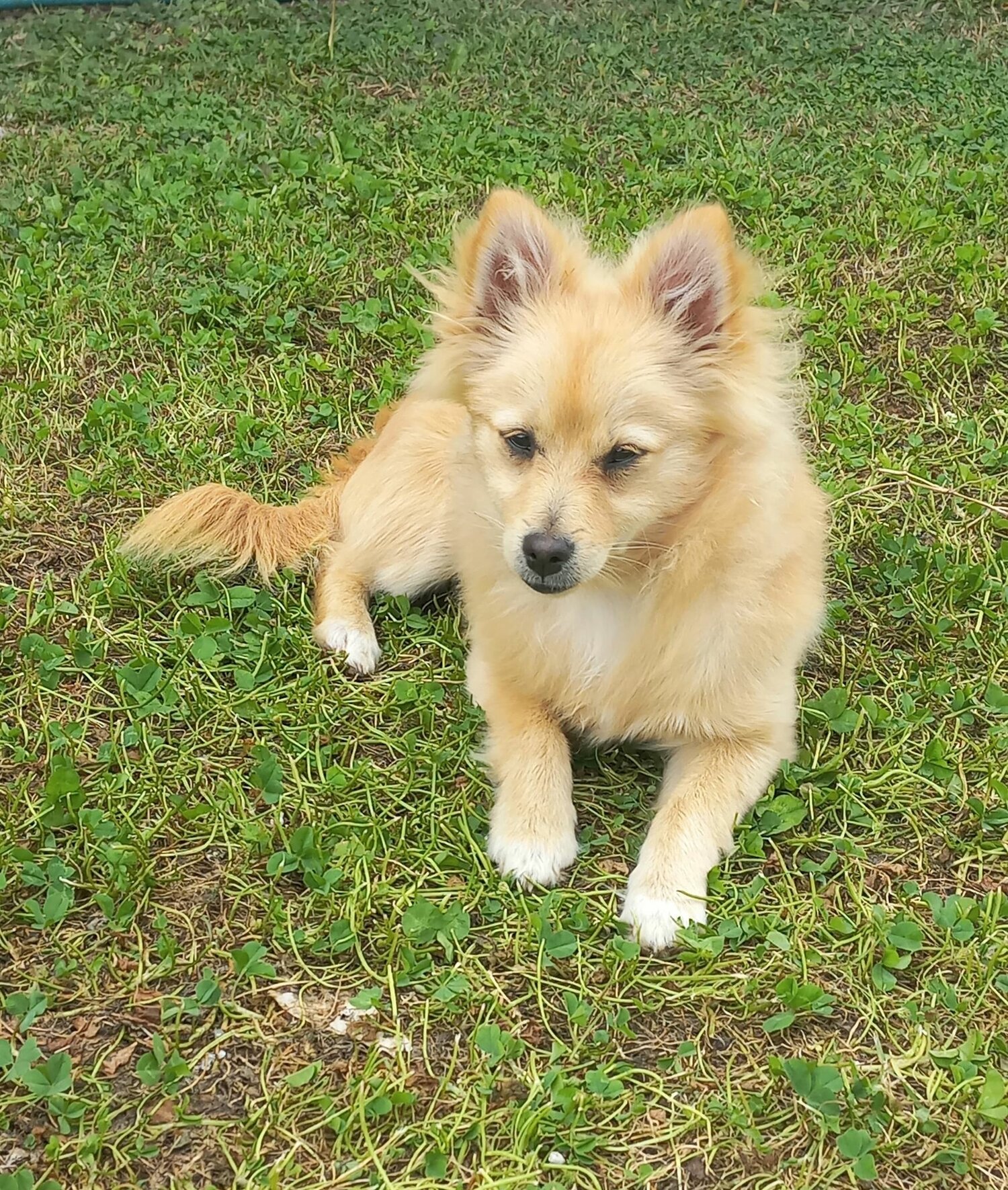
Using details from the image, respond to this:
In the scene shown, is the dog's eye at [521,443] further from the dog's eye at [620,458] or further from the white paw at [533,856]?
the white paw at [533,856]

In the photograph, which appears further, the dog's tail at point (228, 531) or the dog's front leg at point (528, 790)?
the dog's tail at point (228, 531)

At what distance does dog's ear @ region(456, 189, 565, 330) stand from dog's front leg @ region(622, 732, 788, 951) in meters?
1.25

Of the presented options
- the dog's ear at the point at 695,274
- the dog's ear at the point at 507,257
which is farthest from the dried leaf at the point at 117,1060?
the dog's ear at the point at 695,274

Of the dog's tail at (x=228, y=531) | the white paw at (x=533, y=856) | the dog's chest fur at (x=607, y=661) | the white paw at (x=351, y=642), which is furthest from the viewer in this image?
the dog's tail at (x=228, y=531)

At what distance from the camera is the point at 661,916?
7.73ft

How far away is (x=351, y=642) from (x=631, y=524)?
1115 millimetres

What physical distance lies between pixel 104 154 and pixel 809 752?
4.99 meters

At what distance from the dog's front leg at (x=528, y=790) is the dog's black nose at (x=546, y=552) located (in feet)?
1.70

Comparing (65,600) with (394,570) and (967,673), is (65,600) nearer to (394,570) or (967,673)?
(394,570)

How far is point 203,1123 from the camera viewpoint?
201cm

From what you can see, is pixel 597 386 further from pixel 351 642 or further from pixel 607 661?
pixel 351 642

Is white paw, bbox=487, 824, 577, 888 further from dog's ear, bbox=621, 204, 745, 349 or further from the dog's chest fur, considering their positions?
dog's ear, bbox=621, 204, 745, 349

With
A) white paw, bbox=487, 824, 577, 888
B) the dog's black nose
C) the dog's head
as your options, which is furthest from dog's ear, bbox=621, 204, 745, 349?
white paw, bbox=487, 824, 577, 888

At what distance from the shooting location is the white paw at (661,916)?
2348mm
